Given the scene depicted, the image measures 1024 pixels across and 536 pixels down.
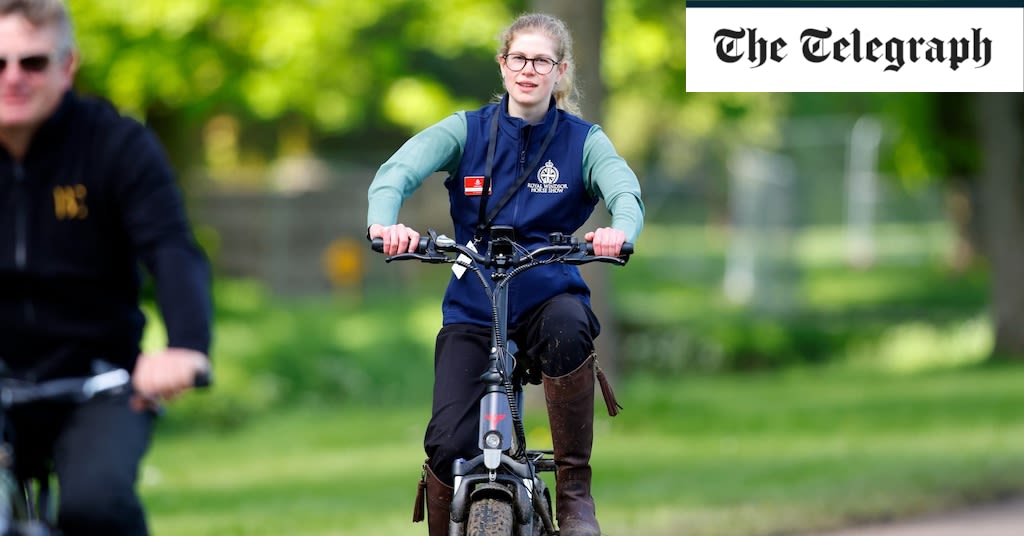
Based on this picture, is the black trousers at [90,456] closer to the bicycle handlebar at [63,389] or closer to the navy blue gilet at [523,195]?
the bicycle handlebar at [63,389]

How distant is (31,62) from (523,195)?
5.74ft

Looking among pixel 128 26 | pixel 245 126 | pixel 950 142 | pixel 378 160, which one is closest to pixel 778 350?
pixel 950 142

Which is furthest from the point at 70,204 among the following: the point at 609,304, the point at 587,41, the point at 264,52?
the point at 264,52

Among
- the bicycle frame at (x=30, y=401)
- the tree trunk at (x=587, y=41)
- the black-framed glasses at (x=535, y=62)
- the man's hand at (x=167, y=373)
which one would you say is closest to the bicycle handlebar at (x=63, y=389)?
the bicycle frame at (x=30, y=401)

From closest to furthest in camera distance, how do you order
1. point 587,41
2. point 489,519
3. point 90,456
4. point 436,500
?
point 90,456, point 489,519, point 436,500, point 587,41

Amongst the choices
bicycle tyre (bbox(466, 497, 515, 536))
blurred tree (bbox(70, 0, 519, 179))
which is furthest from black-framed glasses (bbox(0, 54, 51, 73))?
blurred tree (bbox(70, 0, 519, 179))

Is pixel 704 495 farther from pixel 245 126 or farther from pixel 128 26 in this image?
pixel 245 126

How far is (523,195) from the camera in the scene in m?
5.44

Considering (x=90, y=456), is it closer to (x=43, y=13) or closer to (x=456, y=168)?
(x=43, y=13)

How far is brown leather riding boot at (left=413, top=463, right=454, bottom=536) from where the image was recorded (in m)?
5.50

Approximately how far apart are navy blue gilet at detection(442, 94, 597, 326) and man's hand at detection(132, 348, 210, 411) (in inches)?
62.4

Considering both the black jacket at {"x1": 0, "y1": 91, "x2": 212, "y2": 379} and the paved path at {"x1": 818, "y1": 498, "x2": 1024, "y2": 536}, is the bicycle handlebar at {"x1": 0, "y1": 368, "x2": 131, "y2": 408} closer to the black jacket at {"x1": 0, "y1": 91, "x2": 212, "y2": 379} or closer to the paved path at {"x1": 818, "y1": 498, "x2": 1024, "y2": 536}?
the black jacket at {"x1": 0, "y1": 91, "x2": 212, "y2": 379}

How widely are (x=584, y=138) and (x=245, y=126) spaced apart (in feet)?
107

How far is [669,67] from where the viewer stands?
66.0ft
